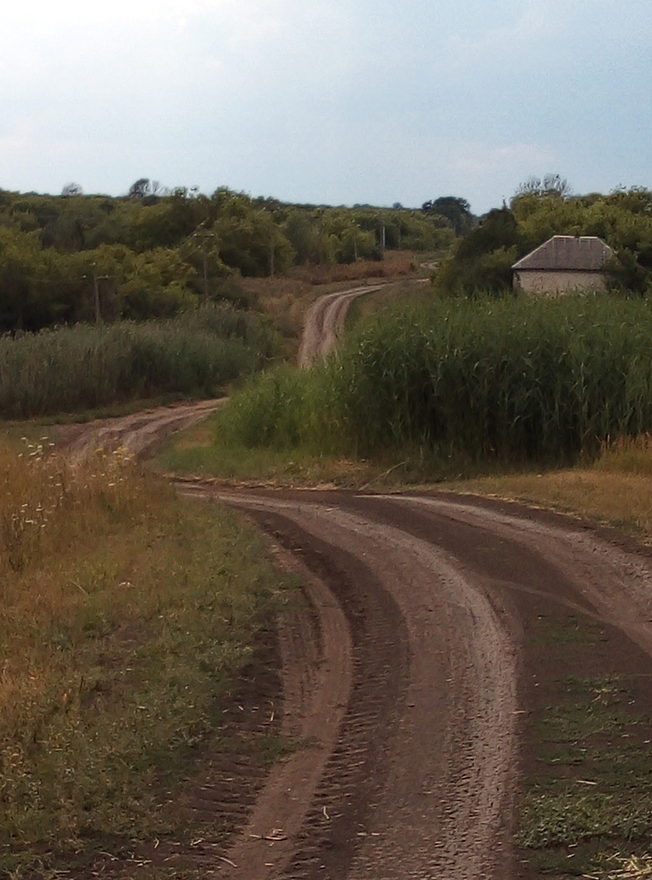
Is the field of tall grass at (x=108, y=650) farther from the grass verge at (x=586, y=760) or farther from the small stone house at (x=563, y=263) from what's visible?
the small stone house at (x=563, y=263)

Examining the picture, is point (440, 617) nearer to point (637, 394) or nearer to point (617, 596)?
point (617, 596)

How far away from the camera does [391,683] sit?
650 centimetres

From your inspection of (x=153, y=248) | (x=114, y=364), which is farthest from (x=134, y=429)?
(x=153, y=248)

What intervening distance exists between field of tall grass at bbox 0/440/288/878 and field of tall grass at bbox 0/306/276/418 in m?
21.8

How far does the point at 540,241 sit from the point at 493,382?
26945 millimetres

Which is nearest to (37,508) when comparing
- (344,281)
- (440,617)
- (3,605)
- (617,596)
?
(3,605)

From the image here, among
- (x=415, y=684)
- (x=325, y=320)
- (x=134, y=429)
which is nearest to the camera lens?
(x=415, y=684)

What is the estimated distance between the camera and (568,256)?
37.6 meters

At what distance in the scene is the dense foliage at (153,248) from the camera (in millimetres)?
49125

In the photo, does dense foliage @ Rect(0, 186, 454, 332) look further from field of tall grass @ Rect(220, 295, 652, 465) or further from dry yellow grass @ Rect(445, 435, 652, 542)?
dry yellow grass @ Rect(445, 435, 652, 542)

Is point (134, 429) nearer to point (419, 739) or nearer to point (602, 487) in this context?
point (602, 487)

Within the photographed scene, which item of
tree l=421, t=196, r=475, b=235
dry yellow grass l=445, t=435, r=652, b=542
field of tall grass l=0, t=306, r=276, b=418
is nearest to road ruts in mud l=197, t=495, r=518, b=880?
dry yellow grass l=445, t=435, r=652, b=542

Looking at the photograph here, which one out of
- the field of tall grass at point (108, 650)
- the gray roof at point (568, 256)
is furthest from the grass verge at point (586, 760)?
the gray roof at point (568, 256)

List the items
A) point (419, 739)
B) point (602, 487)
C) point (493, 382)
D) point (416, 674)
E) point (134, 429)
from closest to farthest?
point (419, 739) < point (416, 674) < point (602, 487) < point (493, 382) < point (134, 429)
